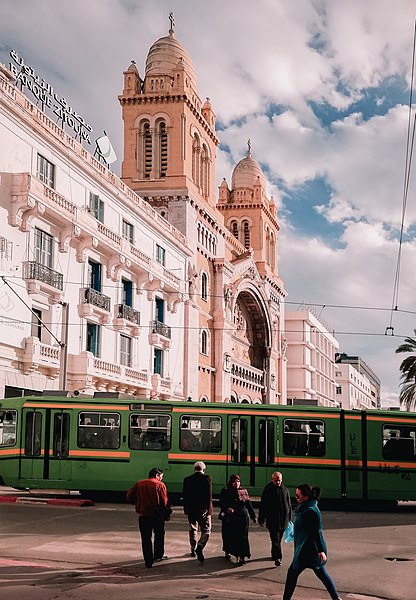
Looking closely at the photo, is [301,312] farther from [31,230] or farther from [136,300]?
[31,230]

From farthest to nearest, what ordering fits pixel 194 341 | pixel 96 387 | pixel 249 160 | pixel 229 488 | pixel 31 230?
pixel 249 160 → pixel 194 341 → pixel 96 387 → pixel 31 230 → pixel 229 488

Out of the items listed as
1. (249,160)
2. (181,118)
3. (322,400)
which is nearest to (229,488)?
(181,118)

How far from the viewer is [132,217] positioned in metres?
46.5

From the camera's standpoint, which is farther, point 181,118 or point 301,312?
point 301,312

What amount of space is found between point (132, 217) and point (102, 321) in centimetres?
806

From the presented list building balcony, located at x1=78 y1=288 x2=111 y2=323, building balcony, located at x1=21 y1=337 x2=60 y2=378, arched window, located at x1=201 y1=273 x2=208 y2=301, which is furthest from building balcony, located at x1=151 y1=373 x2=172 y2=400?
arched window, located at x1=201 y1=273 x2=208 y2=301

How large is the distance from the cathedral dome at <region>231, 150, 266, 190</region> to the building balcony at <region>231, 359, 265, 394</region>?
2283 cm

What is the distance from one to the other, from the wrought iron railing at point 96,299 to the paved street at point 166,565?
20316 mm

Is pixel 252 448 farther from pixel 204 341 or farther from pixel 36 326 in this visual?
pixel 204 341

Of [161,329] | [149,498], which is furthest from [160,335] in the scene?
[149,498]

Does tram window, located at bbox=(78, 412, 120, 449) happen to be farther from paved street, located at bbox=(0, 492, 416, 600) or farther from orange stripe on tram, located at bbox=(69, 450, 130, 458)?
paved street, located at bbox=(0, 492, 416, 600)

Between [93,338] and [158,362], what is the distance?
9.87 meters

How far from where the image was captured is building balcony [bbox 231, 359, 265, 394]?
69500mm

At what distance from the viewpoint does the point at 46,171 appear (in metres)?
36.6
